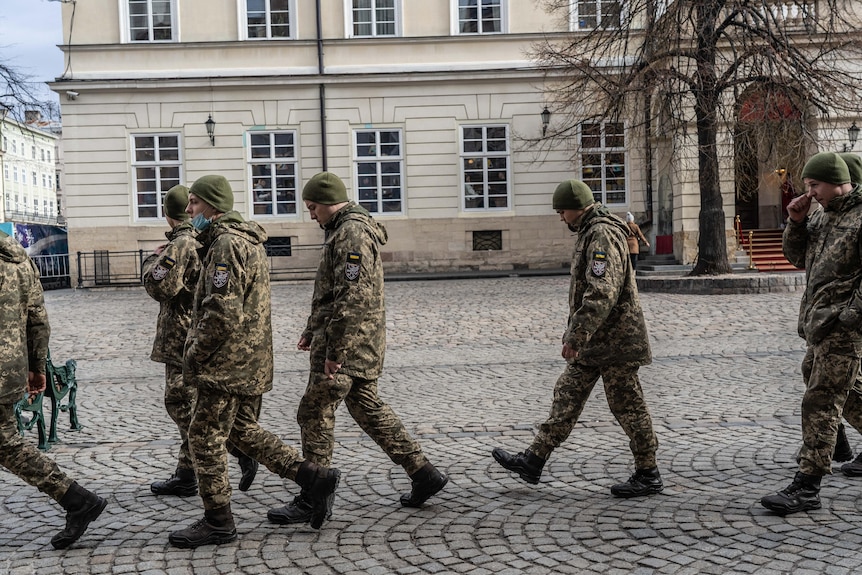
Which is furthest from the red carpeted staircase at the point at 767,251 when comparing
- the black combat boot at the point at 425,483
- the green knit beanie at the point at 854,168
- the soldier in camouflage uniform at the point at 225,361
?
the soldier in camouflage uniform at the point at 225,361

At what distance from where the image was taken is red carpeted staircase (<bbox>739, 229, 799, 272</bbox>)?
22281mm

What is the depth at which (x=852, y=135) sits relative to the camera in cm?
2230

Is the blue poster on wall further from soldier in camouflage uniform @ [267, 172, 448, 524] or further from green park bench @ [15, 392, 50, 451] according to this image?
soldier in camouflage uniform @ [267, 172, 448, 524]

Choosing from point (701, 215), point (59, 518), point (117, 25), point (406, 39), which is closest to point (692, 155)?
point (701, 215)

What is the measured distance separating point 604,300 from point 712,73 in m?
14.2

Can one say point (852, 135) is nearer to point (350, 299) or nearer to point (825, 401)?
point (825, 401)

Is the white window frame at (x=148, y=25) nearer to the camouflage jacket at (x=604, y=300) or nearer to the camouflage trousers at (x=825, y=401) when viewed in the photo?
the camouflage jacket at (x=604, y=300)

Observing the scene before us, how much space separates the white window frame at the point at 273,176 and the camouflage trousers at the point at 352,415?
21317mm

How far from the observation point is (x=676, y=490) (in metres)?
5.27

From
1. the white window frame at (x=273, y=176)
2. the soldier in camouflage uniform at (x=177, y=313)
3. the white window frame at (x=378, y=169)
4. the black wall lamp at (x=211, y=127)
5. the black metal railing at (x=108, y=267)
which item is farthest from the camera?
the white window frame at (x=378, y=169)

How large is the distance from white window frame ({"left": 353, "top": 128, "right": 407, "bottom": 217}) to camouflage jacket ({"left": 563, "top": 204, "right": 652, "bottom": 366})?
21.0 meters

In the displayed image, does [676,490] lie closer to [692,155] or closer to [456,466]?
[456,466]

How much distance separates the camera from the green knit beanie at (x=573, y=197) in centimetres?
524

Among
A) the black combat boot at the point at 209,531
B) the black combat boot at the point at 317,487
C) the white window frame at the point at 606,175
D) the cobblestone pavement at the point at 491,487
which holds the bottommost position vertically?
the cobblestone pavement at the point at 491,487
